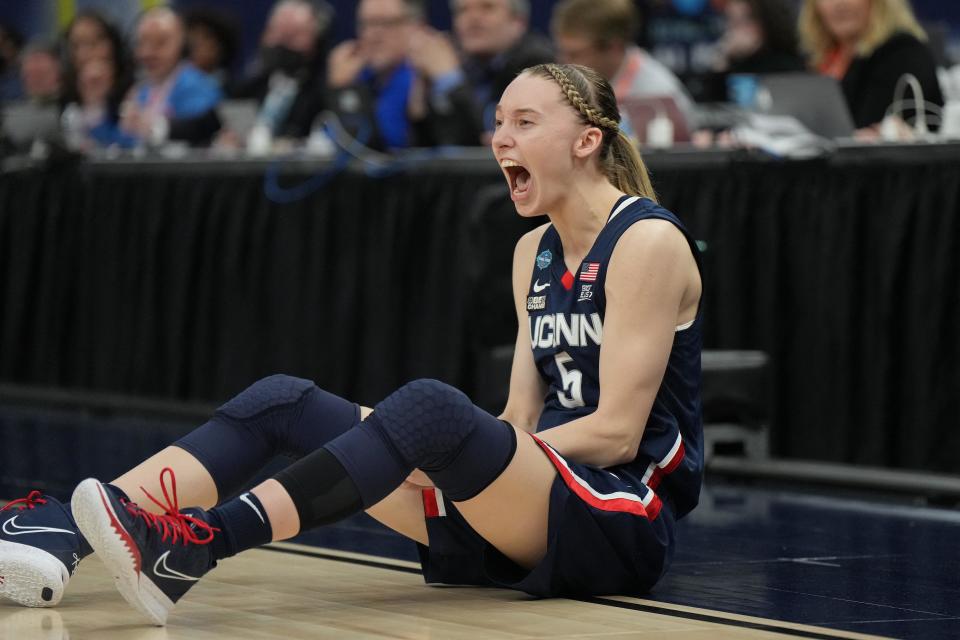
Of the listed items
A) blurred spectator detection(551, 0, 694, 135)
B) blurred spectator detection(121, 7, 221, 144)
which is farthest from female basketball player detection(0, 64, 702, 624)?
blurred spectator detection(121, 7, 221, 144)

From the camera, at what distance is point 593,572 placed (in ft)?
9.07

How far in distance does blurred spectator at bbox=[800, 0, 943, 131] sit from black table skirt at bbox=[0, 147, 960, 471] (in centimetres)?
64

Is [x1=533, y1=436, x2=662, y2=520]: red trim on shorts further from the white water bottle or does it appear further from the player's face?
the white water bottle

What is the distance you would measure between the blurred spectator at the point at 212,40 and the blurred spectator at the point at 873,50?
11.3ft

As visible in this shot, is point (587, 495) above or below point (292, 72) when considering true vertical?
below

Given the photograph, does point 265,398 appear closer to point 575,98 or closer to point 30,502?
point 30,502

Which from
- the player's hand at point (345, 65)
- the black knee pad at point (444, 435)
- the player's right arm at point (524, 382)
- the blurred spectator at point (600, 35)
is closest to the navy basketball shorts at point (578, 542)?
the black knee pad at point (444, 435)

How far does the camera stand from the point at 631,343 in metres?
2.73

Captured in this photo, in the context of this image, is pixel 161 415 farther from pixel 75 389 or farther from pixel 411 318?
pixel 411 318

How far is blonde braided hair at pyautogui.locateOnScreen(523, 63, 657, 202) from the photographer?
2.86 m

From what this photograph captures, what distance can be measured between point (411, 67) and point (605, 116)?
3.78 m

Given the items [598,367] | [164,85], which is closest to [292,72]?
[164,85]

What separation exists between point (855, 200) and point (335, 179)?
203 cm

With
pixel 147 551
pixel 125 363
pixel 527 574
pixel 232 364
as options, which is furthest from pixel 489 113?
pixel 147 551
